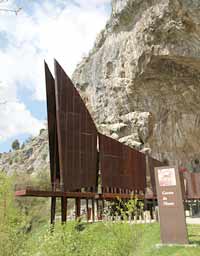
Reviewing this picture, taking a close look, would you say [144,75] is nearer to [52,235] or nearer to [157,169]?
[157,169]

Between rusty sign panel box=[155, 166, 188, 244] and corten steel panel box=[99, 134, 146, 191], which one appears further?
corten steel panel box=[99, 134, 146, 191]

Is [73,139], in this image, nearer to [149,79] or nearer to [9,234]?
[9,234]

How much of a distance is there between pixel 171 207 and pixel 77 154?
8.31 metres

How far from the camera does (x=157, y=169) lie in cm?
977

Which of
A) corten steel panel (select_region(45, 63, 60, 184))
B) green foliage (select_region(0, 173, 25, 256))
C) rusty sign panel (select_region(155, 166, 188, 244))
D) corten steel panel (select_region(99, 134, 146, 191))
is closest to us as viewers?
green foliage (select_region(0, 173, 25, 256))

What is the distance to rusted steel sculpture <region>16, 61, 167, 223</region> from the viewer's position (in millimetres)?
15938

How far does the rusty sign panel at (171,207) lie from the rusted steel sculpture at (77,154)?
6.62 metres

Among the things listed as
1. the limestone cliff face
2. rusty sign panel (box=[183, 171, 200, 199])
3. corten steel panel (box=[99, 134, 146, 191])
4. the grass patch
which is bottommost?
the grass patch

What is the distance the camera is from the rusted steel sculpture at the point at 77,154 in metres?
15.9

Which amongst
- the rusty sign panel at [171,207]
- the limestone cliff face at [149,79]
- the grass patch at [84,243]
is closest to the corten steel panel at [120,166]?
the limestone cliff face at [149,79]

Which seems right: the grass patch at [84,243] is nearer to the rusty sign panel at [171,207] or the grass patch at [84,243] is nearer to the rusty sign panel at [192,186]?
the rusty sign panel at [171,207]

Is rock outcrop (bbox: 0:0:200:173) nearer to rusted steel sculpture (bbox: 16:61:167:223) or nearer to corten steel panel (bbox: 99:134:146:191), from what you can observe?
corten steel panel (bbox: 99:134:146:191)

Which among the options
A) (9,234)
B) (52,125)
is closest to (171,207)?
(9,234)

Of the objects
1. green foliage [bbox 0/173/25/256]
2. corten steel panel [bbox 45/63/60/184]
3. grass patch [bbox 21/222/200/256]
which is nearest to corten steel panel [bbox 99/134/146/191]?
corten steel panel [bbox 45/63/60/184]
